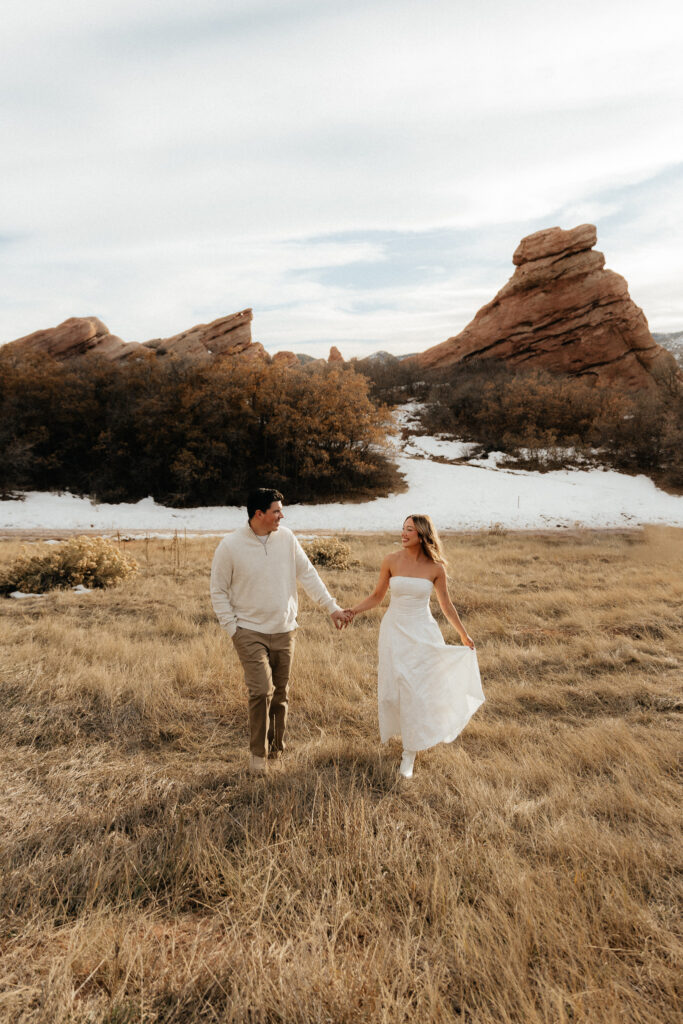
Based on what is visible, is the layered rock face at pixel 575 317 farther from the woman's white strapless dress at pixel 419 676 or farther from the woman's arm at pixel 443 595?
the woman's white strapless dress at pixel 419 676

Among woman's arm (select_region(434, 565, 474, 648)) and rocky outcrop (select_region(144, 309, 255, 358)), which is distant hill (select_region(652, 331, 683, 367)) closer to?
rocky outcrop (select_region(144, 309, 255, 358))

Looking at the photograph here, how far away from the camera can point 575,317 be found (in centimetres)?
4538

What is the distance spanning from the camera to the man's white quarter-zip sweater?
3975 mm

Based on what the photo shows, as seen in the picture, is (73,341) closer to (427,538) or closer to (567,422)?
(567,422)

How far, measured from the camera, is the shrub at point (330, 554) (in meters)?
12.9

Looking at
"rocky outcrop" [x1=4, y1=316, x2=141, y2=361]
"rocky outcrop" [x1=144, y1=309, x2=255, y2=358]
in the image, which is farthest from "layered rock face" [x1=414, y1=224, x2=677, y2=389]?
"rocky outcrop" [x1=4, y1=316, x2=141, y2=361]

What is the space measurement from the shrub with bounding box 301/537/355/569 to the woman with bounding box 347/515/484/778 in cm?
843

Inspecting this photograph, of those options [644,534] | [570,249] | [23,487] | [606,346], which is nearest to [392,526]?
[644,534]

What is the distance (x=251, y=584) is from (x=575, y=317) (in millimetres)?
48393

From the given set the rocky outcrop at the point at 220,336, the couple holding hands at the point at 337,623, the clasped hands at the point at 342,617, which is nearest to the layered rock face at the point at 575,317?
the rocky outcrop at the point at 220,336

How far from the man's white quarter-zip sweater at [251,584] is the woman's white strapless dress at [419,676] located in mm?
808

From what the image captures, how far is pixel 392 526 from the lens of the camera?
21.9 meters

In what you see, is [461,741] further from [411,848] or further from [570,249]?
[570,249]

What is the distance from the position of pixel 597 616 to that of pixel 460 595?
2128 mm
